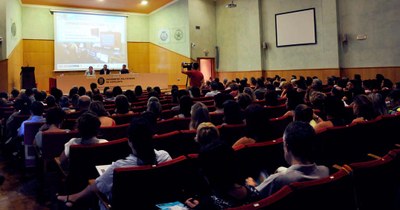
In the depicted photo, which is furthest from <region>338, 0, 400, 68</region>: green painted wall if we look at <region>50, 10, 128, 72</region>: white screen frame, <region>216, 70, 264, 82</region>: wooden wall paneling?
<region>50, 10, 128, 72</region>: white screen frame

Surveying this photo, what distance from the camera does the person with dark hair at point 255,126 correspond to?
9.24ft

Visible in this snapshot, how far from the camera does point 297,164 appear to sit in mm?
1901

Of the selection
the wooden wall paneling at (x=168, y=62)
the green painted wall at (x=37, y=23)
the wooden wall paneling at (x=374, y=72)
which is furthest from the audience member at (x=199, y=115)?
the green painted wall at (x=37, y=23)

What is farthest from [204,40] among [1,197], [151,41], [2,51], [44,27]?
[1,197]

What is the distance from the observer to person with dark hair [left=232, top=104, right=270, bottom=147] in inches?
111

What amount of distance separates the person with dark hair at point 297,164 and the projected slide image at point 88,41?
1473 centimetres

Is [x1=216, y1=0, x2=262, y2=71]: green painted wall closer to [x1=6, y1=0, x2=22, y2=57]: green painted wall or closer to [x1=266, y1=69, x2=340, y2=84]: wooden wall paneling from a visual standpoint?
[x1=266, y1=69, x2=340, y2=84]: wooden wall paneling

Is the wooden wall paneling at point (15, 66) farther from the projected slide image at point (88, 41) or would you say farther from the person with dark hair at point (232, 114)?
the person with dark hair at point (232, 114)

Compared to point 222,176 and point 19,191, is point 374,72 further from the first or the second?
point 222,176

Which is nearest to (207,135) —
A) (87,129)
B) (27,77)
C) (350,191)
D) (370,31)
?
(350,191)

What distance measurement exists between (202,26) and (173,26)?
1443mm

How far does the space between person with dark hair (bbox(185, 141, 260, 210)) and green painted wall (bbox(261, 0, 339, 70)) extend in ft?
40.7

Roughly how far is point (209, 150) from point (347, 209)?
84 centimetres

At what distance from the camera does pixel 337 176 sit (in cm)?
163
